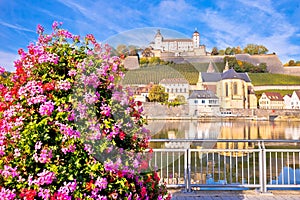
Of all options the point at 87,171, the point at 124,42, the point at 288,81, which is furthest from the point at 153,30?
the point at 288,81

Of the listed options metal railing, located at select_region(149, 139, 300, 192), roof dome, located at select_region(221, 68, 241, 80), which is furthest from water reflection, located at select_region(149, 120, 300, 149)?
roof dome, located at select_region(221, 68, 241, 80)

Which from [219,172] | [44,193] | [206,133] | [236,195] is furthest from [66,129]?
[206,133]

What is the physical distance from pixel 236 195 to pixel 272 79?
357 feet

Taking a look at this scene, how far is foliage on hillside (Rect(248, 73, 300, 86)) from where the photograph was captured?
10362 cm

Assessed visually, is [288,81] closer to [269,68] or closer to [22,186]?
[269,68]

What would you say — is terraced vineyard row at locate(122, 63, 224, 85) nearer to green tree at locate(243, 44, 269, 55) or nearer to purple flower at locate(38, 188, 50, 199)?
purple flower at locate(38, 188, 50, 199)

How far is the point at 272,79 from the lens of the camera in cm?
10719

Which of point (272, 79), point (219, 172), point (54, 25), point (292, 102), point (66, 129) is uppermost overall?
point (272, 79)

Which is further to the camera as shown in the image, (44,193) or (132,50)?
(132,50)

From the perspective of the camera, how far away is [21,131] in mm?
2512

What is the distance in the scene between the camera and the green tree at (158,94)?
352cm

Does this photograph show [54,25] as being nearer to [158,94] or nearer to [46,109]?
[46,109]

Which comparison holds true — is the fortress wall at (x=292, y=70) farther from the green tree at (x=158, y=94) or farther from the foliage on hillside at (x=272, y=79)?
the green tree at (x=158, y=94)

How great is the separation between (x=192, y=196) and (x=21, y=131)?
13.2 feet
